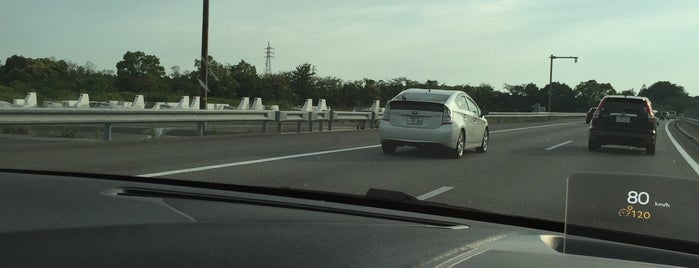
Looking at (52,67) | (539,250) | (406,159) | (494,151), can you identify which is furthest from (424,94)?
(52,67)

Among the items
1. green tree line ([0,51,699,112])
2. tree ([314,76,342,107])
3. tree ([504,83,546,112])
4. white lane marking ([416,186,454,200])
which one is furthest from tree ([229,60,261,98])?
white lane marking ([416,186,454,200])

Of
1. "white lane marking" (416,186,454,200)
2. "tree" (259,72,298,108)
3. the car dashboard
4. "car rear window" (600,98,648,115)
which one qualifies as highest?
"tree" (259,72,298,108)

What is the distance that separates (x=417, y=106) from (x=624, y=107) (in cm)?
675

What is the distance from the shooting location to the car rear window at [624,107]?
53.7 ft

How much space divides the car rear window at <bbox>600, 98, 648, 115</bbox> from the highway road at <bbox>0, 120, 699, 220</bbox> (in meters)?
1.21

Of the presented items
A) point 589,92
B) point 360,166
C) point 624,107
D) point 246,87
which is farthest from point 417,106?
point 589,92

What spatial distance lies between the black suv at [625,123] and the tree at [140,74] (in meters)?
49.9

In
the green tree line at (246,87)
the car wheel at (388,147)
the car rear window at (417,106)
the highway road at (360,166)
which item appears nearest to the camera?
the highway road at (360,166)

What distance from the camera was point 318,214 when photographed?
269 centimetres

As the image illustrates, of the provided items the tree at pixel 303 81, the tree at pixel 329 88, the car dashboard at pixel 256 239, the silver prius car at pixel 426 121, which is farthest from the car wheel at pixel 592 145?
the tree at pixel 303 81

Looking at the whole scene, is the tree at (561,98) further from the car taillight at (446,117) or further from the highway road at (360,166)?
the car taillight at (446,117)

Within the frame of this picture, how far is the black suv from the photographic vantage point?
1612 cm

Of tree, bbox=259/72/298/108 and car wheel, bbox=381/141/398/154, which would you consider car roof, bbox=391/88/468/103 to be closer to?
car wheel, bbox=381/141/398/154

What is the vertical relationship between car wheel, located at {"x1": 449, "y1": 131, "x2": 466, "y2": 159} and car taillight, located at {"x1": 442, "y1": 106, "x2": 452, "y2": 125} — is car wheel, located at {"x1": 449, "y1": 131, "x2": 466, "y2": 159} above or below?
below
